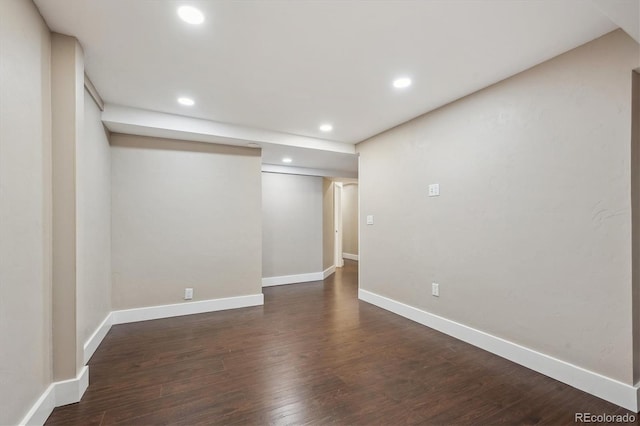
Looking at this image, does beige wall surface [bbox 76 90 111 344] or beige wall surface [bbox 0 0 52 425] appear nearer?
beige wall surface [bbox 0 0 52 425]

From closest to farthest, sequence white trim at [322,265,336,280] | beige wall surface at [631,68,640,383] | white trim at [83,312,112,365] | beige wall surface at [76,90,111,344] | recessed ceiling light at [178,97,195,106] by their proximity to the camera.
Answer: beige wall surface at [631,68,640,383] < beige wall surface at [76,90,111,344] < white trim at [83,312,112,365] < recessed ceiling light at [178,97,195,106] < white trim at [322,265,336,280]

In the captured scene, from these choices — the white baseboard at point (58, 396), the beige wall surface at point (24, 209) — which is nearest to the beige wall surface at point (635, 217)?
the beige wall surface at point (24, 209)

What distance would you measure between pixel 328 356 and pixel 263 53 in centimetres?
256

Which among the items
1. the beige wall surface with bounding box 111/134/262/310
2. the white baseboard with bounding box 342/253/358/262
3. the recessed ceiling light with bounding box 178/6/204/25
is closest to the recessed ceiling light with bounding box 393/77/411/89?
the recessed ceiling light with bounding box 178/6/204/25

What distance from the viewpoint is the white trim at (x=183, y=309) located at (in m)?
3.27

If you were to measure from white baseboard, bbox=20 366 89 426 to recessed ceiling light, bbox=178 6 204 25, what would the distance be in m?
2.44

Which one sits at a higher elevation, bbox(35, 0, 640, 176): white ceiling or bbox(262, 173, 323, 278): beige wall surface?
bbox(35, 0, 640, 176): white ceiling

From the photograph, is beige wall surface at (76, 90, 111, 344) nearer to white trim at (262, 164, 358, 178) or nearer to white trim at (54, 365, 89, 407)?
white trim at (54, 365, 89, 407)

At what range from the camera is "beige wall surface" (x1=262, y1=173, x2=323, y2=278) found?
527 centimetres

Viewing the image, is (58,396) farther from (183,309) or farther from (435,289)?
(435,289)

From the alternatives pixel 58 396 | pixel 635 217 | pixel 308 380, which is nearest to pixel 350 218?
pixel 308 380

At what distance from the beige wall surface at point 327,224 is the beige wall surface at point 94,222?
12.3ft

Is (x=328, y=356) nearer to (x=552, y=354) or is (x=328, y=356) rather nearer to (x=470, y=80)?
(x=552, y=354)

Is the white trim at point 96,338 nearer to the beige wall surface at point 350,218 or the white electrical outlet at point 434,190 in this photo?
the white electrical outlet at point 434,190
